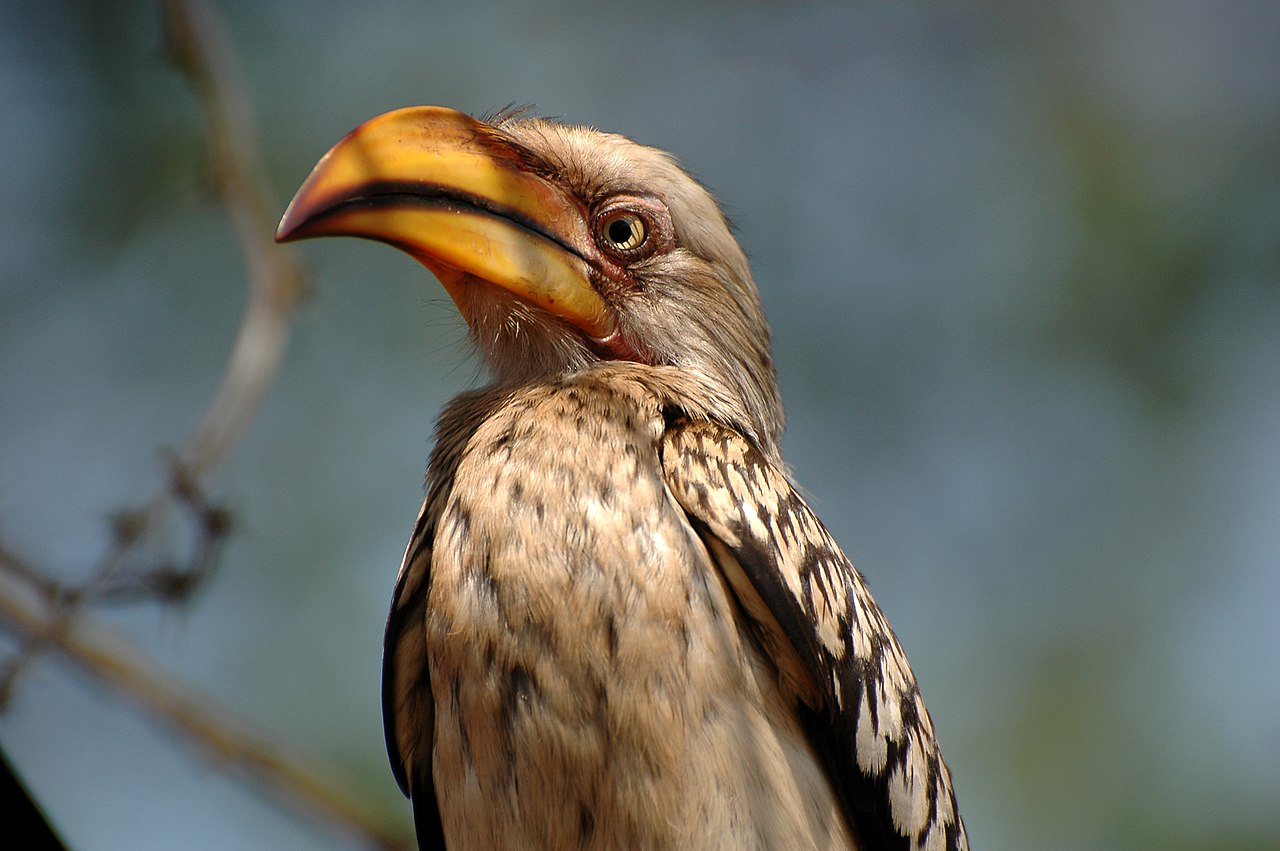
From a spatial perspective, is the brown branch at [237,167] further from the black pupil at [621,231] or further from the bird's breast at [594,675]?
the bird's breast at [594,675]

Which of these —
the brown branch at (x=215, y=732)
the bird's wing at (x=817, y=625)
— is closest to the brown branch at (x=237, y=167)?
the brown branch at (x=215, y=732)

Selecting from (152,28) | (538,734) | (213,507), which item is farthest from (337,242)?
(538,734)

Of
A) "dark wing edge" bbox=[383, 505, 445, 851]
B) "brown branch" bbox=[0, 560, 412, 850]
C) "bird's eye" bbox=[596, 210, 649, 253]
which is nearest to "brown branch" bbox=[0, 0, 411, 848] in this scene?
"brown branch" bbox=[0, 560, 412, 850]

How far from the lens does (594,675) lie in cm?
270

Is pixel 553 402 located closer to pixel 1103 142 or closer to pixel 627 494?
pixel 627 494

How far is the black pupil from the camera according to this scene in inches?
142

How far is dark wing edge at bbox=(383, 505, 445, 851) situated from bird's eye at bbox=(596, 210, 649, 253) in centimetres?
98

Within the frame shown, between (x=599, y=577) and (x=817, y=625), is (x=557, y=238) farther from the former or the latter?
(x=817, y=625)

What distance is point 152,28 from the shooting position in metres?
7.85

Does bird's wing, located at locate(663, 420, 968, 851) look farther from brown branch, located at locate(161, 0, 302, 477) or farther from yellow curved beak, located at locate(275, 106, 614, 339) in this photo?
brown branch, located at locate(161, 0, 302, 477)

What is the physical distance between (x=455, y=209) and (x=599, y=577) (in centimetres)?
108

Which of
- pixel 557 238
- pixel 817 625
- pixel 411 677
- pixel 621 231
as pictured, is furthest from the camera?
pixel 621 231

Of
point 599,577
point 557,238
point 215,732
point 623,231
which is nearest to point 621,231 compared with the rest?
point 623,231

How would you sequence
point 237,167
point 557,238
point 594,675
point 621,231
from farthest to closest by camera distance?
point 237,167 < point 621,231 < point 557,238 < point 594,675
